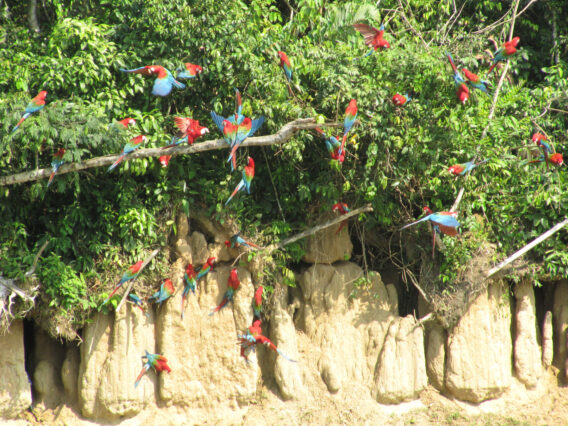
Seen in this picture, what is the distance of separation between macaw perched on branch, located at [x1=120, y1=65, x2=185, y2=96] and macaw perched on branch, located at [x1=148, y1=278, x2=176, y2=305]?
1.72 meters

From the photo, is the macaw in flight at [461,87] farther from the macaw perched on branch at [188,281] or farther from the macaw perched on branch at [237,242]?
the macaw perched on branch at [188,281]

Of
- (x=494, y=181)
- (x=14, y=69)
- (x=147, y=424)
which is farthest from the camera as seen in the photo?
(x=494, y=181)

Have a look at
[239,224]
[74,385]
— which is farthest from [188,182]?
[74,385]

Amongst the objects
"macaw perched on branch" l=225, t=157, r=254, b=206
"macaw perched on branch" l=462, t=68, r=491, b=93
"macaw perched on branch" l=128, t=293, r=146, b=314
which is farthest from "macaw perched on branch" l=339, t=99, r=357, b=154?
"macaw perched on branch" l=128, t=293, r=146, b=314

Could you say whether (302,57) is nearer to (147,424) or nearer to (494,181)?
(494,181)

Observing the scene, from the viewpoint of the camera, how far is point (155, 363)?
5773 millimetres

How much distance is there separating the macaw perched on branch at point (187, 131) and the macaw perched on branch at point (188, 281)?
128 centimetres

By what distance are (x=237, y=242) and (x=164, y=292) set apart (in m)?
0.81

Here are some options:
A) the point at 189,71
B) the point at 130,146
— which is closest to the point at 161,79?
the point at 189,71

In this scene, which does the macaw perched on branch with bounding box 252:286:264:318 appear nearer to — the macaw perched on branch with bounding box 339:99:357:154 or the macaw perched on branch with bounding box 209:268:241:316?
the macaw perched on branch with bounding box 209:268:241:316

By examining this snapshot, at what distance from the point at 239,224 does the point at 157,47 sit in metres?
1.79

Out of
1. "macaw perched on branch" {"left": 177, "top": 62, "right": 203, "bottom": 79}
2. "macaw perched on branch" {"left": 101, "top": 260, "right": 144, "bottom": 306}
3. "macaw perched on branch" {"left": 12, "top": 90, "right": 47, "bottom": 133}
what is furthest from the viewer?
"macaw perched on branch" {"left": 101, "top": 260, "right": 144, "bottom": 306}

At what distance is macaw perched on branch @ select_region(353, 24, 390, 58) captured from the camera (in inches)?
224

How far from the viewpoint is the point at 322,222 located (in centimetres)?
629
